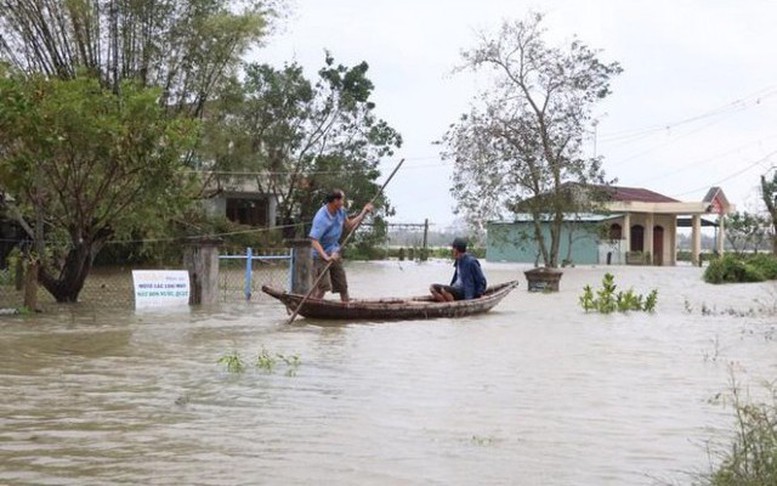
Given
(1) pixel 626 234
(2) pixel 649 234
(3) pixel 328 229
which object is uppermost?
(2) pixel 649 234

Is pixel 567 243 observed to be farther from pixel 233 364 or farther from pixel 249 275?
pixel 233 364

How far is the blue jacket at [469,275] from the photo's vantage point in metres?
14.3

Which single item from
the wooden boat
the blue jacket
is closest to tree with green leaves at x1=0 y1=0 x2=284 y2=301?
the wooden boat

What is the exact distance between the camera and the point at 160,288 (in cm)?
1464

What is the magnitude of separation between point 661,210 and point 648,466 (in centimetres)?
3904

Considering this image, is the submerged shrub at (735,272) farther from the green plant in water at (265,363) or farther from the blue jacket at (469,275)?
the green plant in water at (265,363)

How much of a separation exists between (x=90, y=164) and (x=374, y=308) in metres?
5.21

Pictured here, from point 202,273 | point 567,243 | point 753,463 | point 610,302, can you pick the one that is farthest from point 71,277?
point 567,243

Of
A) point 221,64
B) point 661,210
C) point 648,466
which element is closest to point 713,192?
point 661,210

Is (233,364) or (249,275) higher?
(249,275)

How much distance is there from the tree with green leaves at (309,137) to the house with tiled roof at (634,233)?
684cm

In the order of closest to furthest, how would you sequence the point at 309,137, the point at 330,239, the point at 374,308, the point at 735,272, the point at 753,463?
the point at 753,463 < the point at 374,308 < the point at 330,239 < the point at 735,272 < the point at 309,137

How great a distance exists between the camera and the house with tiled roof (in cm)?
4088

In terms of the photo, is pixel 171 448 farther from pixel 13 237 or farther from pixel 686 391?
pixel 13 237
